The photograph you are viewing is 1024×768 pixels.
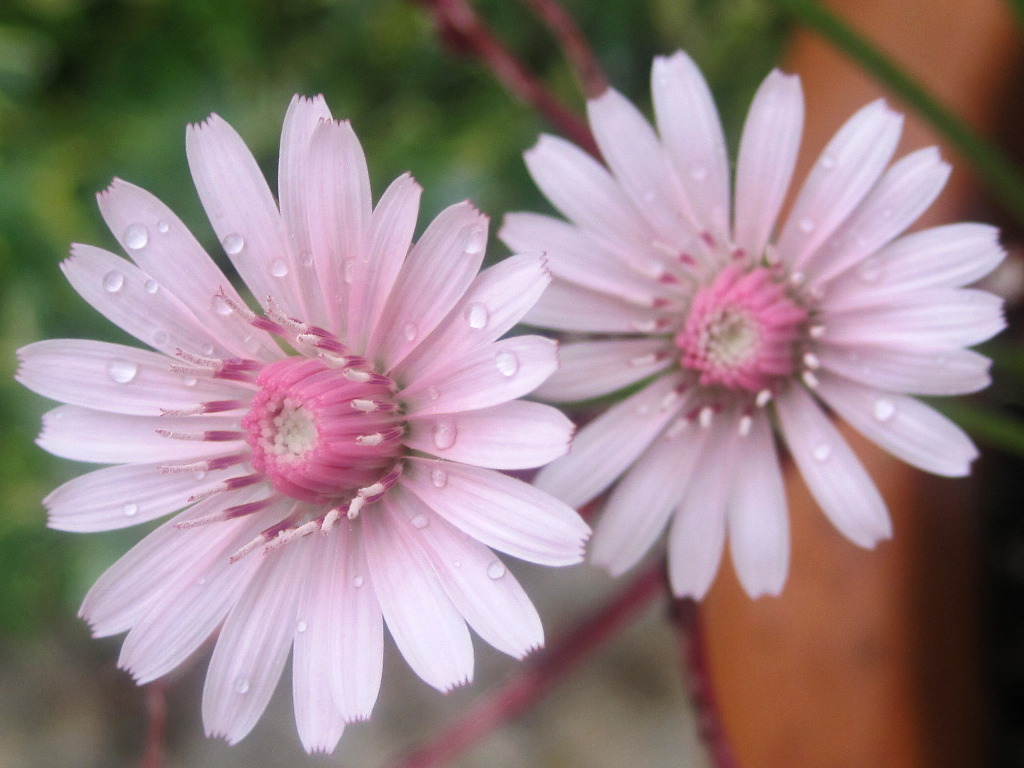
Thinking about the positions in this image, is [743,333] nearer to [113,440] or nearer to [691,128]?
[691,128]

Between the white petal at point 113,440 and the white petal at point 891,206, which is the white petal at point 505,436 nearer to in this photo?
the white petal at point 113,440

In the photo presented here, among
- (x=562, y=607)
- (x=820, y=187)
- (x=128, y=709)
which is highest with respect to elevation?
(x=820, y=187)

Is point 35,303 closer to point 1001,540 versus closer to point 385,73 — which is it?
point 385,73

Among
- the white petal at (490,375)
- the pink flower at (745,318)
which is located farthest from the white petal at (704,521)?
the white petal at (490,375)

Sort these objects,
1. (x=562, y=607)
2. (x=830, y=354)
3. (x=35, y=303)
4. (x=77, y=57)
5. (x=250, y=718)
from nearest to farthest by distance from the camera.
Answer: (x=250, y=718), (x=830, y=354), (x=35, y=303), (x=77, y=57), (x=562, y=607)

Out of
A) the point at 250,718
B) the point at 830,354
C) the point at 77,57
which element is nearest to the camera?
the point at 250,718

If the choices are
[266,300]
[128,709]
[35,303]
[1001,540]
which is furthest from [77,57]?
[1001,540]

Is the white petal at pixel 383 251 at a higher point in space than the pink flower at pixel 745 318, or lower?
higher
